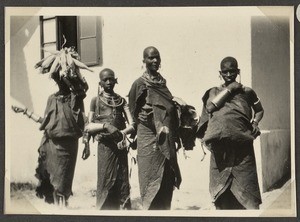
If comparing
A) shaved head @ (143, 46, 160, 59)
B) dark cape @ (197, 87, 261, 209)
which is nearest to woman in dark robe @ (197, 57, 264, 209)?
dark cape @ (197, 87, 261, 209)

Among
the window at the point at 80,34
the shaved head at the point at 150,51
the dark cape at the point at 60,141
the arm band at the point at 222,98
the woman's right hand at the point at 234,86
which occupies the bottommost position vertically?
the dark cape at the point at 60,141

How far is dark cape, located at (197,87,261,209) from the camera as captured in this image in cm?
238

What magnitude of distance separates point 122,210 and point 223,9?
854 millimetres

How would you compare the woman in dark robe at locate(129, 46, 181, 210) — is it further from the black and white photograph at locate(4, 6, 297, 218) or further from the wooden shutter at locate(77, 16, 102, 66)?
the wooden shutter at locate(77, 16, 102, 66)

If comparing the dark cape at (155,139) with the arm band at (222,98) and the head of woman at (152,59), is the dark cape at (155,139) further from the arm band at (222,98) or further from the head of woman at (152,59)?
the arm band at (222,98)

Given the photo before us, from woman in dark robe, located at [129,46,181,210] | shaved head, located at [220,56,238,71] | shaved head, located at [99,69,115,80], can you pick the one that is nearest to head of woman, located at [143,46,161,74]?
woman in dark robe, located at [129,46,181,210]

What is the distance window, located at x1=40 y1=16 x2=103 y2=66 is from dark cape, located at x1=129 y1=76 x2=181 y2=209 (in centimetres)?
20

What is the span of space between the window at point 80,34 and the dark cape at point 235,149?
492 millimetres

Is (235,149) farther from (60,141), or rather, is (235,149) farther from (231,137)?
(60,141)

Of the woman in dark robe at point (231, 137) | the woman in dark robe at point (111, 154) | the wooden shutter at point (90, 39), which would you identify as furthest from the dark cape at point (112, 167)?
the woman in dark robe at point (231, 137)

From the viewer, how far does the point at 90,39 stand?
8.00ft

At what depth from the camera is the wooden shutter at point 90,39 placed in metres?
2.43

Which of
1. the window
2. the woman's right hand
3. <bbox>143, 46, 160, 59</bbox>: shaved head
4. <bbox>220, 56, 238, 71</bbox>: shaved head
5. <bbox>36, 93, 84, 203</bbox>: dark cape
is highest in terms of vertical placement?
the window

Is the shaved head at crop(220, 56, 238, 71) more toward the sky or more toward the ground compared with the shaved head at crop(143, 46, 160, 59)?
more toward the ground
